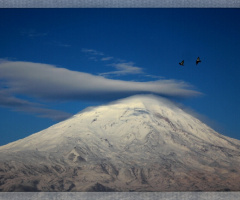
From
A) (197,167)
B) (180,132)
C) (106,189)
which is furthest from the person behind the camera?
(180,132)

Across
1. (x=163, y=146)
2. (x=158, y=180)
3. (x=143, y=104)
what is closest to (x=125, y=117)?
(x=143, y=104)

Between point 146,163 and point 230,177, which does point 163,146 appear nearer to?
point 146,163

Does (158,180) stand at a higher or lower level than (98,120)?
lower

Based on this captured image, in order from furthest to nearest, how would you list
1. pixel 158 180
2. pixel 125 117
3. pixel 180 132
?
pixel 125 117
pixel 180 132
pixel 158 180

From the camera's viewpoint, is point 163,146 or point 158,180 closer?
point 158,180

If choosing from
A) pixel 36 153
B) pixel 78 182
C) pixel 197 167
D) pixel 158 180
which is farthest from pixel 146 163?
pixel 36 153

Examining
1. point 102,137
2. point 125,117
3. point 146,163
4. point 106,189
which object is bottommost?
point 106,189
